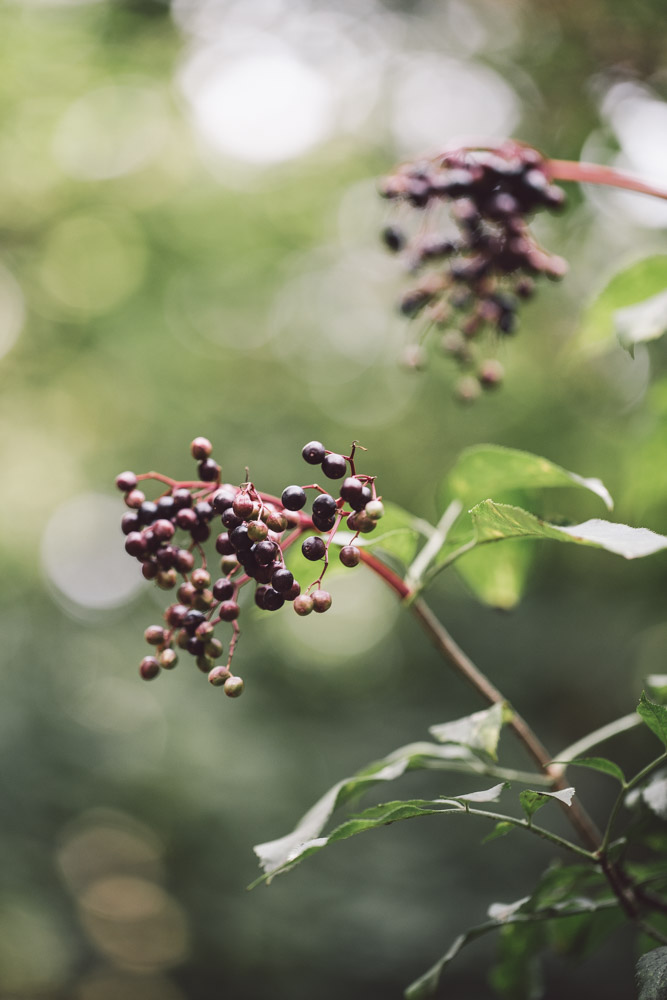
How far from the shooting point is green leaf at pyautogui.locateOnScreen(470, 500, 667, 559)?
0.74 m

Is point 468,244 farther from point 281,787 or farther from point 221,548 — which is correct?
point 281,787

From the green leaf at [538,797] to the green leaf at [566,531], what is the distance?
0.91ft

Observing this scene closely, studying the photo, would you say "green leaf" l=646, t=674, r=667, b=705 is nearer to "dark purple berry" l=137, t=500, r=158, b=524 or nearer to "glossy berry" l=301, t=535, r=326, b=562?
"glossy berry" l=301, t=535, r=326, b=562

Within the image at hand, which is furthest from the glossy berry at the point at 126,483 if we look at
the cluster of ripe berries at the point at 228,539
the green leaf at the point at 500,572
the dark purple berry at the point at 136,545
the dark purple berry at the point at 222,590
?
the green leaf at the point at 500,572

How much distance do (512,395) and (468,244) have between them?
4548mm

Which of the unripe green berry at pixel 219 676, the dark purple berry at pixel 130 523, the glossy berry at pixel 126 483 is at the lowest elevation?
the unripe green berry at pixel 219 676

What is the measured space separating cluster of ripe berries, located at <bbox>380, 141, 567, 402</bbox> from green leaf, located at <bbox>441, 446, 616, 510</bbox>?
0.45 meters

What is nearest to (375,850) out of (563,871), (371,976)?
(371,976)

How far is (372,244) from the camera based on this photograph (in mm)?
7766

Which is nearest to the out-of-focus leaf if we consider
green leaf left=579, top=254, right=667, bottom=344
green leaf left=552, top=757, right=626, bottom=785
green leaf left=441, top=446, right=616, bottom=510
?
green leaf left=579, top=254, right=667, bottom=344

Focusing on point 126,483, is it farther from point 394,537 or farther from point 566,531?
point 566,531

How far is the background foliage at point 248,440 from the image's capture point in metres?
5.13

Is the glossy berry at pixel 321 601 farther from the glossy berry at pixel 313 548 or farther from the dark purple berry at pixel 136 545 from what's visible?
the dark purple berry at pixel 136 545

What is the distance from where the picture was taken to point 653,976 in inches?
31.5
